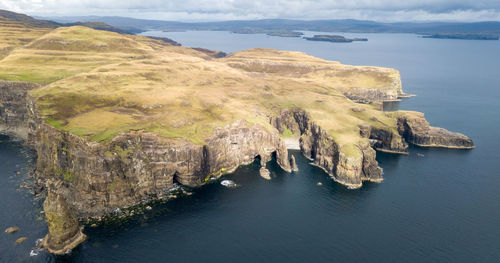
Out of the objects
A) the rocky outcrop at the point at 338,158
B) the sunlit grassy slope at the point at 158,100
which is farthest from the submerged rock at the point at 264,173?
the rocky outcrop at the point at 338,158

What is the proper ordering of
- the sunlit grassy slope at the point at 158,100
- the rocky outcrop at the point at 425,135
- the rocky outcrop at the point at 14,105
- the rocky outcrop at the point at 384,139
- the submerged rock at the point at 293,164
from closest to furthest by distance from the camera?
1. the sunlit grassy slope at the point at 158,100
2. the submerged rock at the point at 293,164
3. the rocky outcrop at the point at 384,139
4. the rocky outcrop at the point at 425,135
5. the rocky outcrop at the point at 14,105

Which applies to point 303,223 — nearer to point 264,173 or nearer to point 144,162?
point 264,173

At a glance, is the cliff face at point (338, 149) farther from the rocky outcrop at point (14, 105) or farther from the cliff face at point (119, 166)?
the rocky outcrop at point (14, 105)

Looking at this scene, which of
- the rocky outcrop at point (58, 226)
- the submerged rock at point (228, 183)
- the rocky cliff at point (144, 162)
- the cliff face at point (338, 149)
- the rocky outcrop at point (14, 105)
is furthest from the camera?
the rocky outcrop at point (14, 105)

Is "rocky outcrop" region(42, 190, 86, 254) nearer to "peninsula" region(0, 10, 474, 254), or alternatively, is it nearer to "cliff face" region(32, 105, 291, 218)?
"peninsula" region(0, 10, 474, 254)

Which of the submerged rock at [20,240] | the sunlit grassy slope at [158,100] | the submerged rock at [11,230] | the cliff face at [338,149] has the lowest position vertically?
the submerged rock at [20,240]

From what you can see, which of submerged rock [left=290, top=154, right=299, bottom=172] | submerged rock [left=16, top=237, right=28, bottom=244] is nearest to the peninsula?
submerged rock [left=290, top=154, right=299, bottom=172]

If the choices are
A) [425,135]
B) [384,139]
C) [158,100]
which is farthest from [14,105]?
[425,135]
